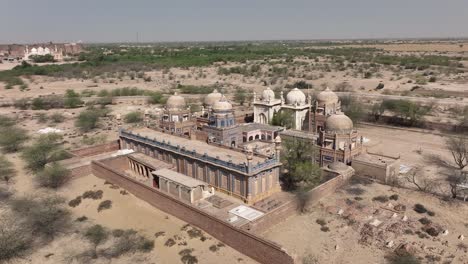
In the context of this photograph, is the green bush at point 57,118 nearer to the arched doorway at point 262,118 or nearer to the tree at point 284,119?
the arched doorway at point 262,118

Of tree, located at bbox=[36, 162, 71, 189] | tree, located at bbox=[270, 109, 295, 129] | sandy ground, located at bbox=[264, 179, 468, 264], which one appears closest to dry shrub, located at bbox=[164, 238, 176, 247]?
sandy ground, located at bbox=[264, 179, 468, 264]

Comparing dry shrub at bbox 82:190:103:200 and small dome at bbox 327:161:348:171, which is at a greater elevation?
small dome at bbox 327:161:348:171

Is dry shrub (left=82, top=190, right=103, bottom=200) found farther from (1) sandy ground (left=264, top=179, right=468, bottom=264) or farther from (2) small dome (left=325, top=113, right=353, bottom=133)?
(2) small dome (left=325, top=113, right=353, bottom=133)

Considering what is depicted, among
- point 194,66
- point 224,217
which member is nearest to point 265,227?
point 224,217

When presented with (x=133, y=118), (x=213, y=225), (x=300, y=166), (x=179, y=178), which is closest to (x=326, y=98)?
(x=300, y=166)

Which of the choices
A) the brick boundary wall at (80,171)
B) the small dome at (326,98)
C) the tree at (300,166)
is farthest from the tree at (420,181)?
the brick boundary wall at (80,171)

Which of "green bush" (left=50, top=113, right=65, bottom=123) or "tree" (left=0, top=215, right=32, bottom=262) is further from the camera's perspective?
"green bush" (left=50, top=113, right=65, bottom=123)

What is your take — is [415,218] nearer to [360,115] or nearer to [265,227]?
[265,227]
